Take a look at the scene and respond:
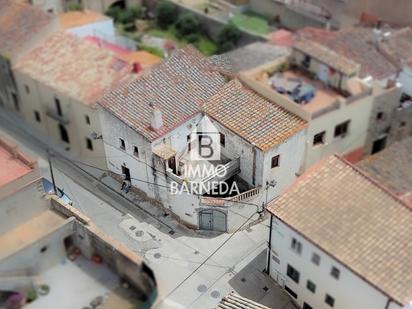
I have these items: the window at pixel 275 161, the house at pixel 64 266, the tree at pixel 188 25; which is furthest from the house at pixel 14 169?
the tree at pixel 188 25

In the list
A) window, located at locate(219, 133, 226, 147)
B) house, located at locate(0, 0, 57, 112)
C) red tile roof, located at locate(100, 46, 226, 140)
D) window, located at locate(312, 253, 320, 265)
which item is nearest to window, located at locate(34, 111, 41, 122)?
house, located at locate(0, 0, 57, 112)

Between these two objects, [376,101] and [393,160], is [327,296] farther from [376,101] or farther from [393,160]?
[376,101]

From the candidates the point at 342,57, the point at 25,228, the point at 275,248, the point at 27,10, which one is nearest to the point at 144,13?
the point at 27,10

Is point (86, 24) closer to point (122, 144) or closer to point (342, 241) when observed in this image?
point (122, 144)

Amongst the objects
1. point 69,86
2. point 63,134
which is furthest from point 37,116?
point 69,86

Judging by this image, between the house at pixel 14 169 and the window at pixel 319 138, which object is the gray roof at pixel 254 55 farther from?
the house at pixel 14 169

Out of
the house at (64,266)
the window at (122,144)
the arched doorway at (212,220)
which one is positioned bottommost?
the arched doorway at (212,220)
